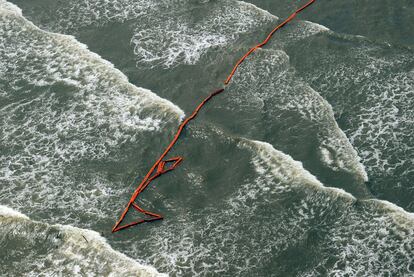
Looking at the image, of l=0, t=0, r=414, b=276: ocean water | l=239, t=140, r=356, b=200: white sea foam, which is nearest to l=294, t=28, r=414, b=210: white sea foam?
l=0, t=0, r=414, b=276: ocean water

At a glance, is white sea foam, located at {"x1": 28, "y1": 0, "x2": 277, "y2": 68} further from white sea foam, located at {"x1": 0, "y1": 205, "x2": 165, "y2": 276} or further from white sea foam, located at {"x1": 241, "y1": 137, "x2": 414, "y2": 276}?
white sea foam, located at {"x1": 0, "y1": 205, "x2": 165, "y2": 276}

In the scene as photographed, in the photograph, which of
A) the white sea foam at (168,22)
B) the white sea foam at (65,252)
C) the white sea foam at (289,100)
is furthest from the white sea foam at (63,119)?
the white sea foam at (289,100)

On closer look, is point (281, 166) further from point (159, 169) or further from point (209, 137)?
point (159, 169)

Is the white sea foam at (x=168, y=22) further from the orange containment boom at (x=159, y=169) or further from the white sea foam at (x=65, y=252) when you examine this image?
the white sea foam at (x=65, y=252)

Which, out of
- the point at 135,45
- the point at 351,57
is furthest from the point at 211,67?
the point at 351,57

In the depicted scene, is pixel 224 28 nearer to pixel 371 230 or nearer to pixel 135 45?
pixel 135 45
